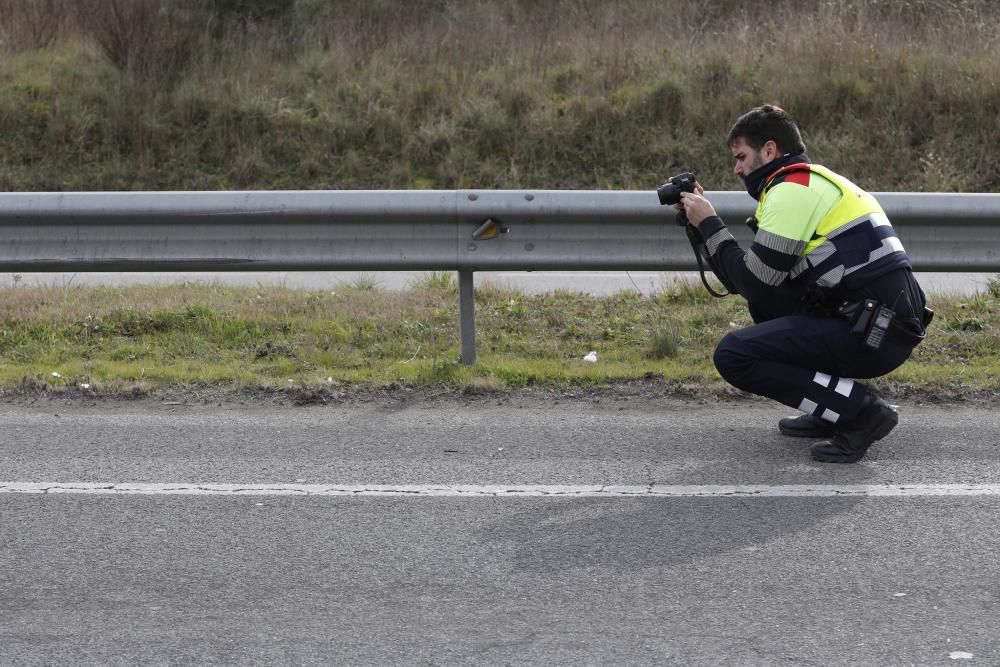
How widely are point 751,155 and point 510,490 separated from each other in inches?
68.9

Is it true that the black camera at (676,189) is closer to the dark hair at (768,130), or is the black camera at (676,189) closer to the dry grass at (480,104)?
the dark hair at (768,130)

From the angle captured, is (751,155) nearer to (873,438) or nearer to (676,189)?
(676,189)

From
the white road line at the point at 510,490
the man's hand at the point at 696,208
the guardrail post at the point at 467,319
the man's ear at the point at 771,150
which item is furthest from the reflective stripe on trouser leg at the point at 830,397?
the guardrail post at the point at 467,319

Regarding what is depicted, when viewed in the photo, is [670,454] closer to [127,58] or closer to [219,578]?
[219,578]

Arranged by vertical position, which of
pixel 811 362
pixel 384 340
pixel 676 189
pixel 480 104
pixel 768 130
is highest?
pixel 768 130

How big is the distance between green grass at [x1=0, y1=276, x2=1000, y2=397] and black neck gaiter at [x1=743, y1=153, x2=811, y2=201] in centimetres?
138

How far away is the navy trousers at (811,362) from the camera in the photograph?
534cm

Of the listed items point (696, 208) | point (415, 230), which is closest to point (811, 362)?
point (696, 208)

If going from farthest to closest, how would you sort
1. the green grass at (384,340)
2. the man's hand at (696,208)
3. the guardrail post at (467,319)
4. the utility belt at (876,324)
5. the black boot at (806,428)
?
the guardrail post at (467,319) < the green grass at (384,340) < the black boot at (806,428) < the man's hand at (696,208) < the utility belt at (876,324)

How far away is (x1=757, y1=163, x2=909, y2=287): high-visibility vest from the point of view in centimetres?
524

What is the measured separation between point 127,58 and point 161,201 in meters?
7.32

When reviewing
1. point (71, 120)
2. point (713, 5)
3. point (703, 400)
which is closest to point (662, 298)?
point (703, 400)

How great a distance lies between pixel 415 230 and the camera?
6832 millimetres

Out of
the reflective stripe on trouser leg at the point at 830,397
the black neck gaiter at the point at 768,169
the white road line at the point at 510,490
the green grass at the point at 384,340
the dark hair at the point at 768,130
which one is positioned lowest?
the green grass at the point at 384,340
